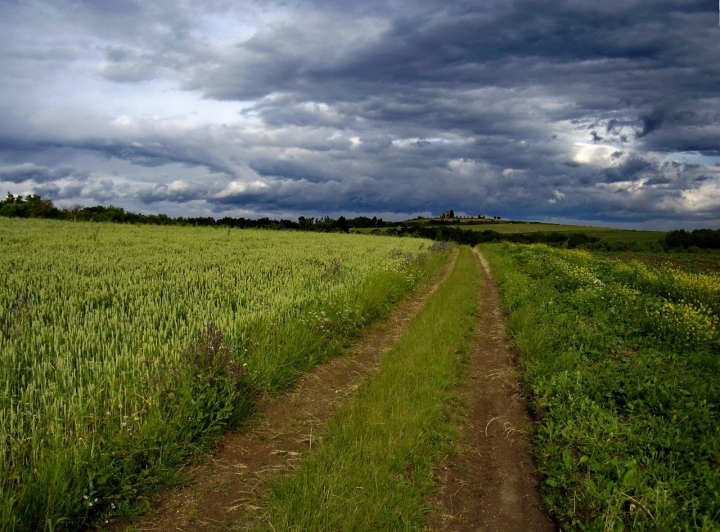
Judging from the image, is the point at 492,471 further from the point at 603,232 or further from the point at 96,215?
the point at 603,232

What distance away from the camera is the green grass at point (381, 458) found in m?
4.01

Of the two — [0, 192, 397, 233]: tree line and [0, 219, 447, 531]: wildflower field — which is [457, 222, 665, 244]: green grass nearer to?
[0, 192, 397, 233]: tree line

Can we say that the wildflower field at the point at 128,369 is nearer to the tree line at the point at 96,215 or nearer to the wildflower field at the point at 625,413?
the wildflower field at the point at 625,413

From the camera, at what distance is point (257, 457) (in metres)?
5.16

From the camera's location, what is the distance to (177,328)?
7383mm

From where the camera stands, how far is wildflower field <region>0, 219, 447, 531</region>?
391 centimetres

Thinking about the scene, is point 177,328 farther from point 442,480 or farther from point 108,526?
point 442,480

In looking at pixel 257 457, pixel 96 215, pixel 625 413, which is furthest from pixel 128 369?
pixel 96 215

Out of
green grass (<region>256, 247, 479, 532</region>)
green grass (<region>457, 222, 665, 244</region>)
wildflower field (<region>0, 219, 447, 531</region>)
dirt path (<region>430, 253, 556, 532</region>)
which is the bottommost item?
dirt path (<region>430, 253, 556, 532</region>)

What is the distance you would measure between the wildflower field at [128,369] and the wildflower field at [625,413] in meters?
3.93

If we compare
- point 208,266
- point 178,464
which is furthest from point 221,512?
point 208,266

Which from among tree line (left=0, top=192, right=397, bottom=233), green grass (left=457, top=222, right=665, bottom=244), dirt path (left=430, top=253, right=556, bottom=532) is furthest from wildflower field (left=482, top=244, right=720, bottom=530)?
green grass (left=457, top=222, right=665, bottom=244)

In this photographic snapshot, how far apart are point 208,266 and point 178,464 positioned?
11.7 metres

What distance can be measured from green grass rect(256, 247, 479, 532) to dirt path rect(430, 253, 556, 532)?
0.25 meters
